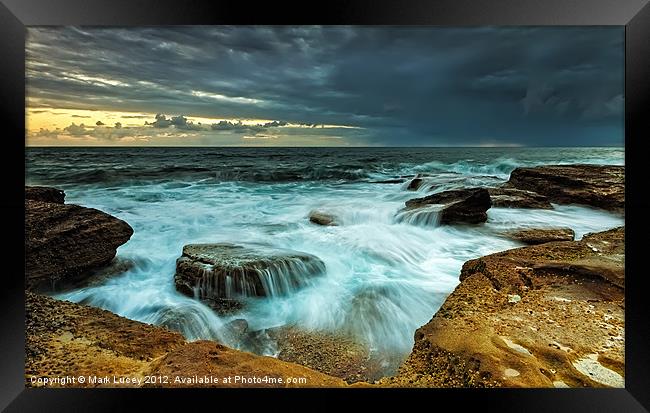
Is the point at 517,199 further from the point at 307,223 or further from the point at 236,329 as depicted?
the point at 236,329

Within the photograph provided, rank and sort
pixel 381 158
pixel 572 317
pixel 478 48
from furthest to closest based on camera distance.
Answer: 1. pixel 381 158
2. pixel 478 48
3. pixel 572 317

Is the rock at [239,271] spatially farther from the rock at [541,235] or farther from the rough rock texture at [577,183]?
the rough rock texture at [577,183]

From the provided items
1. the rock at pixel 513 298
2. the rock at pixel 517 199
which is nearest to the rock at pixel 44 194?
the rock at pixel 513 298

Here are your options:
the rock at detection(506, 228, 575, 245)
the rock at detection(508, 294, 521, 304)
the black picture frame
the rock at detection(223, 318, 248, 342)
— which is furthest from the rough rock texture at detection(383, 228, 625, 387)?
the rock at detection(223, 318, 248, 342)

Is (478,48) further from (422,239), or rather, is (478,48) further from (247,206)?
(247,206)

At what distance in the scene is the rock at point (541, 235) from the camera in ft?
10.9

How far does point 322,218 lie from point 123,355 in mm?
2434

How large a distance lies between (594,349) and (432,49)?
2389 mm

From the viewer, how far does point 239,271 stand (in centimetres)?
299

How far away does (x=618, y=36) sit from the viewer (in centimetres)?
219

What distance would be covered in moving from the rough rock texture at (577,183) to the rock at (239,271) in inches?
92.8

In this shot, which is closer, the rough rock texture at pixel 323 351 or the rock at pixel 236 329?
the rough rock texture at pixel 323 351
